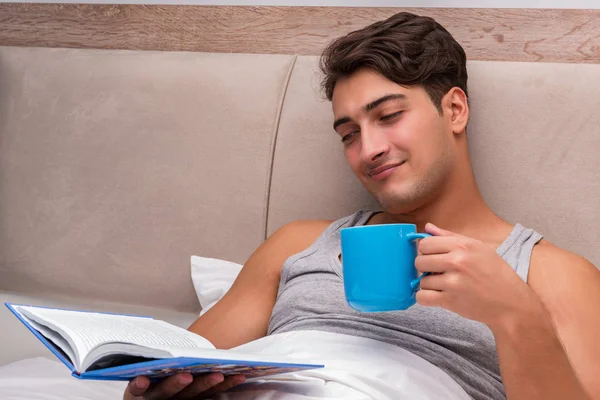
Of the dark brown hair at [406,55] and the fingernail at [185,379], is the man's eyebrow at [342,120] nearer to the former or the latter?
the dark brown hair at [406,55]

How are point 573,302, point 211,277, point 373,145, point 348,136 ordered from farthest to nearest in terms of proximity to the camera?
point 211,277, point 348,136, point 373,145, point 573,302

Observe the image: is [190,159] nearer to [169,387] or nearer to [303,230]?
[303,230]

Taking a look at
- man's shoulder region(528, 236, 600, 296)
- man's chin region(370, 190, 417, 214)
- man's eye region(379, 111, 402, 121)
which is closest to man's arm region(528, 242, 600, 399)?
man's shoulder region(528, 236, 600, 296)

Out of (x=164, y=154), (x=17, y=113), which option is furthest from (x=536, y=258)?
(x=17, y=113)

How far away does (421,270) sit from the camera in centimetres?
94

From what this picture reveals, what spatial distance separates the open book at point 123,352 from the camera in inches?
33.5

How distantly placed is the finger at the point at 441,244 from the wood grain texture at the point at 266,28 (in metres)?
0.94

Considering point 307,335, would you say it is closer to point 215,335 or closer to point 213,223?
point 215,335

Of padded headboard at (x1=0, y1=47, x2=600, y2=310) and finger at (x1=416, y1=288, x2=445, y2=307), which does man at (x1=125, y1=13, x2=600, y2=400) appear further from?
padded headboard at (x1=0, y1=47, x2=600, y2=310)

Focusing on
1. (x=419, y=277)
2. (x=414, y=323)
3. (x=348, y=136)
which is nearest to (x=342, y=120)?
(x=348, y=136)

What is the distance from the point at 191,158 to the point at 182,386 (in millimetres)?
840

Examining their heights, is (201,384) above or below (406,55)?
below

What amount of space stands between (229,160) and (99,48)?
605 mm

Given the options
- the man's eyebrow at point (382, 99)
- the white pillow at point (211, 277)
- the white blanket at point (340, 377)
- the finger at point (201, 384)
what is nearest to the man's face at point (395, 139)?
the man's eyebrow at point (382, 99)
